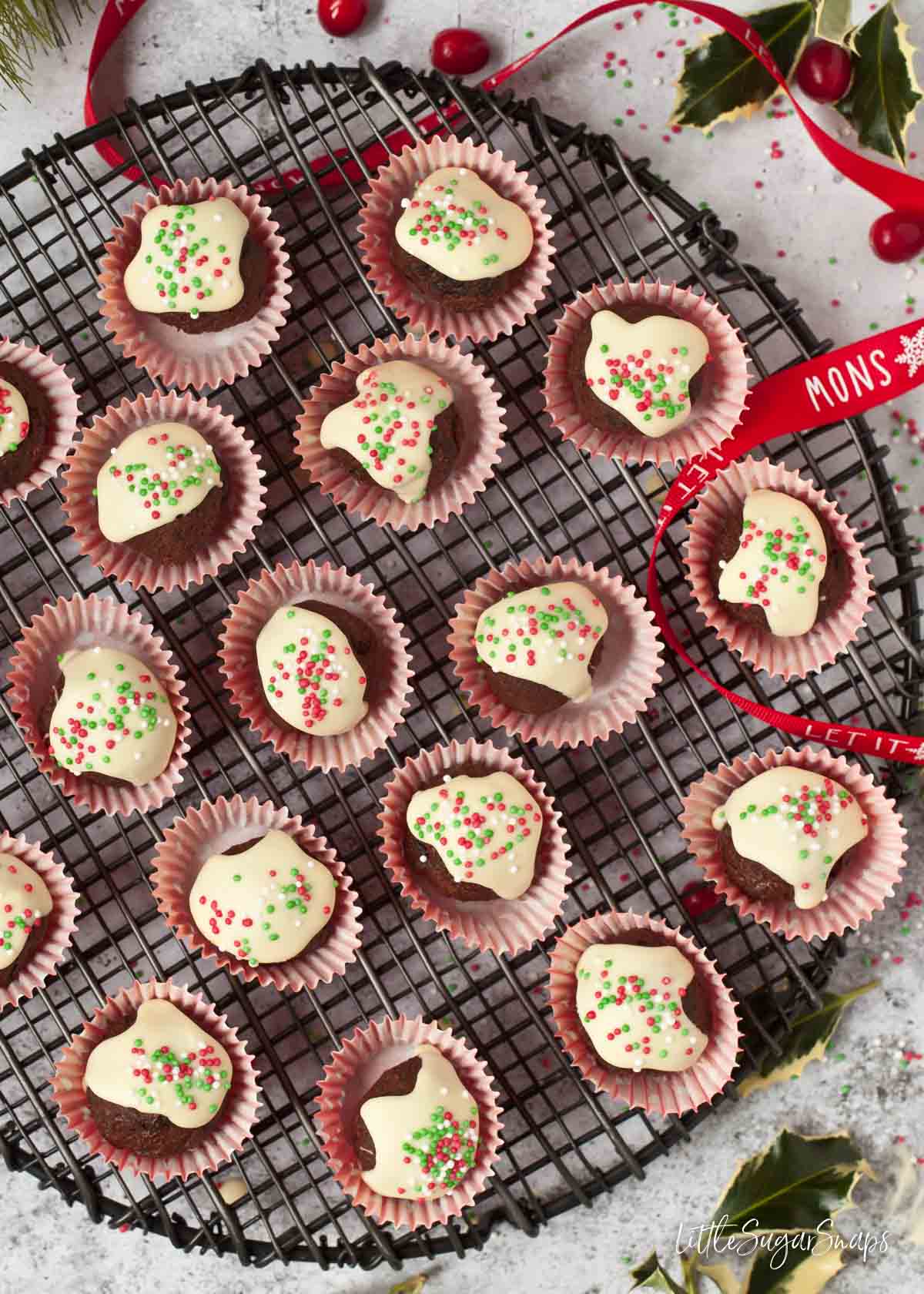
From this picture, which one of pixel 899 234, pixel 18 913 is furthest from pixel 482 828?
pixel 899 234

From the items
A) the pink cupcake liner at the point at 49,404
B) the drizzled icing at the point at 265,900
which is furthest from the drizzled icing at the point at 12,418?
the drizzled icing at the point at 265,900

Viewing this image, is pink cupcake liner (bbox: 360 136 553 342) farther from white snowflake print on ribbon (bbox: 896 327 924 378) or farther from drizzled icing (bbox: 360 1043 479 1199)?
drizzled icing (bbox: 360 1043 479 1199)

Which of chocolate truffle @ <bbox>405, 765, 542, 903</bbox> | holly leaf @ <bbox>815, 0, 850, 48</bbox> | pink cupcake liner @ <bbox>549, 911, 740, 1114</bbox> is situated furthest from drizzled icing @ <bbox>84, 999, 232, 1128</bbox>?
holly leaf @ <bbox>815, 0, 850, 48</bbox>

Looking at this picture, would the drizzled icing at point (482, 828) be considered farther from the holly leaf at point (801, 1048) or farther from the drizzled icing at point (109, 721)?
the holly leaf at point (801, 1048)

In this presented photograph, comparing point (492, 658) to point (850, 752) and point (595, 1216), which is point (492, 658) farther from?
point (595, 1216)

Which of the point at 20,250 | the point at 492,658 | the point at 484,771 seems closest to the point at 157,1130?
the point at 484,771

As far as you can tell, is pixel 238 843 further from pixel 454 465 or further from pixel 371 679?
pixel 454 465
